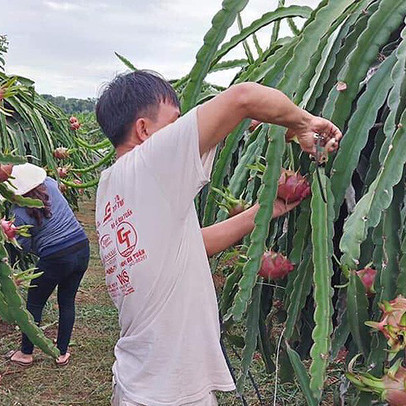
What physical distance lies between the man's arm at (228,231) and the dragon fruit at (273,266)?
0.12 meters

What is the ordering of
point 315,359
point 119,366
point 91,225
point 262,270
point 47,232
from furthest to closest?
point 91,225, point 47,232, point 119,366, point 262,270, point 315,359

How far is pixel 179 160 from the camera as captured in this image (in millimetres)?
1119

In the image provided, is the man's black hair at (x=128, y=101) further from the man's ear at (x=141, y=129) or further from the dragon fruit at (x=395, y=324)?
the dragon fruit at (x=395, y=324)

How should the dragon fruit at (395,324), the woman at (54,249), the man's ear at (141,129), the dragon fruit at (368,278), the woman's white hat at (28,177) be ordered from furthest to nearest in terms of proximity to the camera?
the woman at (54,249)
the woman's white hat at (28,177)
the man's ear at (141,129)
the dragon fruit at (368,278)
the dragon fruit at (395,324)

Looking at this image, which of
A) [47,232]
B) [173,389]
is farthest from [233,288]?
[47,232]

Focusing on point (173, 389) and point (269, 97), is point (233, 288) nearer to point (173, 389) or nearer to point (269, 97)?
point (173, 389)

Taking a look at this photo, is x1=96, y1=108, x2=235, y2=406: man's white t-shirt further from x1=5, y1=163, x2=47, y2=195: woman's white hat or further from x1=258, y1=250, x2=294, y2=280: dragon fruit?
x1=5, y1=163, x2=47, y2=195: woman's white hat

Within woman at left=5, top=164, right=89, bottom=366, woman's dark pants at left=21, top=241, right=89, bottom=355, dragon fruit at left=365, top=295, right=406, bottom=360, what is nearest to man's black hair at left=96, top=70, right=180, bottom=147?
dragon fruit at left=365, top=295, right=406, bottom=360

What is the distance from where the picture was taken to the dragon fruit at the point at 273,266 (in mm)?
1196

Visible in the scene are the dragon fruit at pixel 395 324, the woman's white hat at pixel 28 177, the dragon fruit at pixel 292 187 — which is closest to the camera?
the dragon fruit at pixel 395 324

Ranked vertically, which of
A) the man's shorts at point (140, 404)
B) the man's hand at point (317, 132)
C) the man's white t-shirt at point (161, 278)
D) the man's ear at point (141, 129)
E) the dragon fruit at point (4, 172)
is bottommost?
the man's shorts at point (140, 404)

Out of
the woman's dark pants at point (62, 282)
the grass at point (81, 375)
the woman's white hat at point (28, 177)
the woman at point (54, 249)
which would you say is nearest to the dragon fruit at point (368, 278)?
the grass at point (81, 375)

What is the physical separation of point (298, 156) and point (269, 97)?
0.21 meters

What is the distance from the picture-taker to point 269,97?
3.41 ft
